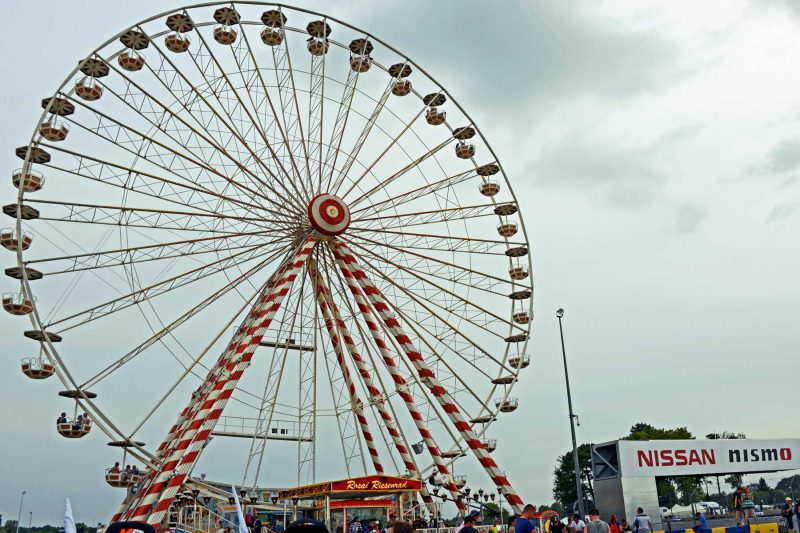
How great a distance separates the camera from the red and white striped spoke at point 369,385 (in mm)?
29281

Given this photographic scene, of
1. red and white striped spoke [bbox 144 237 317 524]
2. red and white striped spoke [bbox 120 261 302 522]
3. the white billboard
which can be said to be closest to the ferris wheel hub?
red and white striped spoke [bbox 144 237 317 524]

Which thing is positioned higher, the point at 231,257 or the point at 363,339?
the point at 231,257

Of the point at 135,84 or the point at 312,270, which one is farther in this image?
the point at 312,270

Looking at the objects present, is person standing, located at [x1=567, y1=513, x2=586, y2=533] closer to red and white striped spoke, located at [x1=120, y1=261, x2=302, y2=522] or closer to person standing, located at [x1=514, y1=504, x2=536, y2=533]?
person standing, located at [x1=514, y1=504, x2=536, y2=533]

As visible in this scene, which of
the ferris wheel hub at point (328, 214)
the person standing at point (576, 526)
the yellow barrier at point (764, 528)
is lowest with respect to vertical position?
the yellow barrier at point (764, 528)

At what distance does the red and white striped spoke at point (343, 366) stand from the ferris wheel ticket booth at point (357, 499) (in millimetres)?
5213

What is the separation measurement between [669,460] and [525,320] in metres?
10.2

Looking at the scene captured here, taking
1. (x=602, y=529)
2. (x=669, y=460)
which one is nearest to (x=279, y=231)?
(x=602, y=529)

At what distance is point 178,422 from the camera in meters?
Answer: 28.6

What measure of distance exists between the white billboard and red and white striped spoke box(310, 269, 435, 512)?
1014cm

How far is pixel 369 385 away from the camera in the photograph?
96.6ft

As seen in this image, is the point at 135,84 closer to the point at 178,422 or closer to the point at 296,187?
the point at 296,187

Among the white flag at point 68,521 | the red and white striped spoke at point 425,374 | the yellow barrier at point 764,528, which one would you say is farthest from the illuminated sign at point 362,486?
the white flag at point 68,521

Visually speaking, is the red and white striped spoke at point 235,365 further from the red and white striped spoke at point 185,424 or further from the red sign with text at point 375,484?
the red sign with text at point 375,484
